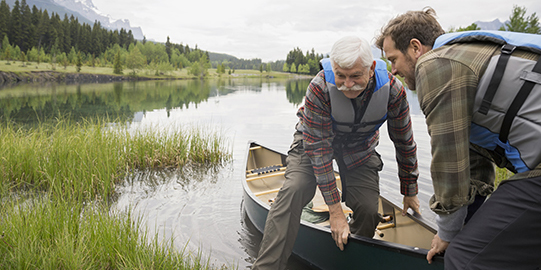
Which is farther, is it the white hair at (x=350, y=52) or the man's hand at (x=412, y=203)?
the man's hand at (x=412, y=203)

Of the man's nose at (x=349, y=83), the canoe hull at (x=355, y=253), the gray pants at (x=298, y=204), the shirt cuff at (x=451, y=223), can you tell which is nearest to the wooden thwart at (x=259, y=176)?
the canoe hull at (x=355, y=253)

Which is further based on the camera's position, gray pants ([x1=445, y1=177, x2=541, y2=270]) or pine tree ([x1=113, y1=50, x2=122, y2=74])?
pine tree ([x1=113, y1=50, x2=122, y2=74])

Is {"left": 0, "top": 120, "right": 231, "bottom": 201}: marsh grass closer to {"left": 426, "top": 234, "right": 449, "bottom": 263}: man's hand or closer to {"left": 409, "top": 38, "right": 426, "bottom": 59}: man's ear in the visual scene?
{"left": 426, "top": 234, "right": 449, "bottom": 263}: man's hand

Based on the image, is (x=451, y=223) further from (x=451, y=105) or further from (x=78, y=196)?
(x=78, y=196)

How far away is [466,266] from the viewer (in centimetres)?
163

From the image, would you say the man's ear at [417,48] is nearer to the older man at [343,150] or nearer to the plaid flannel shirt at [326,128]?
the older man at [343,150]

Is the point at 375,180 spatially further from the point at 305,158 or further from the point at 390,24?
the point at 390,24

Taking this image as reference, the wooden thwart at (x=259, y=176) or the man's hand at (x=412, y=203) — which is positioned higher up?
the man's hand at (x=412, y=203)

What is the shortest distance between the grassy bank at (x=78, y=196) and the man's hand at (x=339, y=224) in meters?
1.22

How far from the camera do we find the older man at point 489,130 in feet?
4.82

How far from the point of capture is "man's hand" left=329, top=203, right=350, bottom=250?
2755 millimetres

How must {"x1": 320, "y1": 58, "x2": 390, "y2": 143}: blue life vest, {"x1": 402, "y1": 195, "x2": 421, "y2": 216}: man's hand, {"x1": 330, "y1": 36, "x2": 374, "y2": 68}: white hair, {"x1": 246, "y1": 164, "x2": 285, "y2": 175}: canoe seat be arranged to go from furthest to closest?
{"x1": 246, "y1": 164, "x2": 285, "y2": 175}: canoe seat < {"x1": 402, "y1": 195, "x2": 421, "y2": 216}: man's hand < {"x1": 320, "y1": 58, "x2": 390, "y2": 143}: blue life vest < {"x1": 330, "y1": 36, "x2": 374, "y2": 68}: white hair

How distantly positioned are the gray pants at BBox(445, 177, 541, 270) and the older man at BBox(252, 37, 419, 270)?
1.18 metres

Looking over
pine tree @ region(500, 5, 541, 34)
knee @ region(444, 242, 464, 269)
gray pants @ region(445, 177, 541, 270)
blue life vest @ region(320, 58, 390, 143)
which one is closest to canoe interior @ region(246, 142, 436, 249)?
knee @ region(444, 242, 464, 269)
